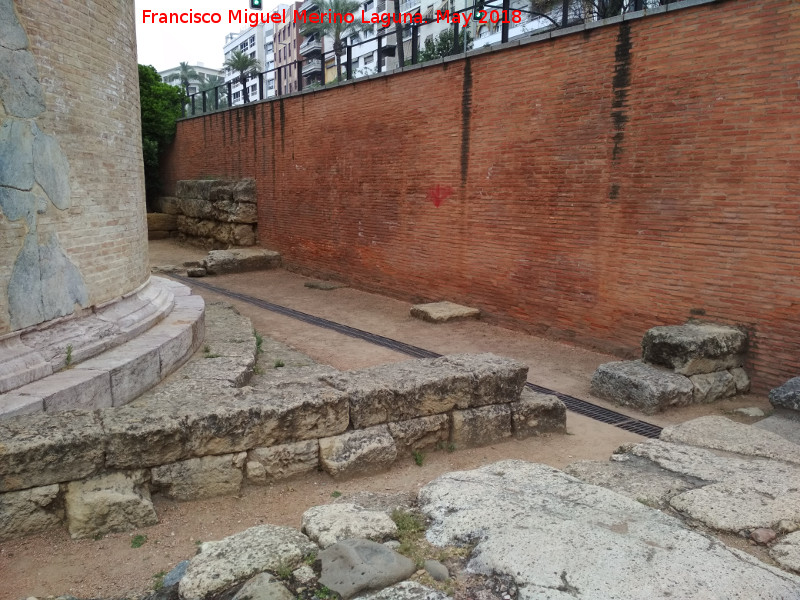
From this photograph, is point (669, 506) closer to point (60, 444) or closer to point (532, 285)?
point (60, 444)

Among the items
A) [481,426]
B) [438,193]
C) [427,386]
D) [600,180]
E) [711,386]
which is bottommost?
[711,386]

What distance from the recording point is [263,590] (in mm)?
2248

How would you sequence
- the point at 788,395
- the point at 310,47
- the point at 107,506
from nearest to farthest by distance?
1. the point at 107,506
2. the point at 788,395
3. the point at 310,47

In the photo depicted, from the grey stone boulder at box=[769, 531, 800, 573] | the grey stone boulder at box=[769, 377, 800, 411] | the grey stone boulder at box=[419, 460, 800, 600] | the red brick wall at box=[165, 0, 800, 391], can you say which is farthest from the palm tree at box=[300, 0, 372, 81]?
the grey stone boulder at box=[769, 531, 800, 573]

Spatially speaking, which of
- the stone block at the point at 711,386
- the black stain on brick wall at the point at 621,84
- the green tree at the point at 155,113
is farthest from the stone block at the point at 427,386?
the green tree at the point at 155,113

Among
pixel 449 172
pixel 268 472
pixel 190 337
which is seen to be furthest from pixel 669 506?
pixel 449 172

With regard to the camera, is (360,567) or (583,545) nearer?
(360,567)

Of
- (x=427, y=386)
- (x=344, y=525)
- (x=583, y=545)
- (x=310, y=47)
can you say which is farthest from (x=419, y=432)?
(x=310, y=47)

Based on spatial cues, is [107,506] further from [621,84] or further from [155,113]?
[155,113]

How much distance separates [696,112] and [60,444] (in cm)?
691

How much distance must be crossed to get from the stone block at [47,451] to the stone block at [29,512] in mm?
40

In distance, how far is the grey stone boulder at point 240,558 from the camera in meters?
2.33

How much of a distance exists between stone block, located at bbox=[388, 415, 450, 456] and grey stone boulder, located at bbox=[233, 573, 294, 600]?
2030mm

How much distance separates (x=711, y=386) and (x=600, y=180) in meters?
2.97
